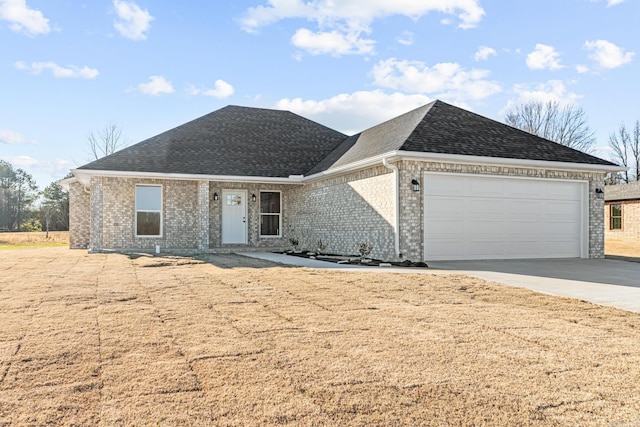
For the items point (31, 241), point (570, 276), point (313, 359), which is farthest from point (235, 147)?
point (31, 241)

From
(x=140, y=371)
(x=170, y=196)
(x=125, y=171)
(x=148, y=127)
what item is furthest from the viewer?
(x=148, y=127)

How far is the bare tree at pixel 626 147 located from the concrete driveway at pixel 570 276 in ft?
115

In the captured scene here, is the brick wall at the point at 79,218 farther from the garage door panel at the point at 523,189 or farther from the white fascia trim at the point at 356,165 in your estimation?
the garage door panel at the point at 523,189

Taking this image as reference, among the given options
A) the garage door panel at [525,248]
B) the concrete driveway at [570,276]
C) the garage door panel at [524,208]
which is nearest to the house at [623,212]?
the concrete driveway at [570,276]

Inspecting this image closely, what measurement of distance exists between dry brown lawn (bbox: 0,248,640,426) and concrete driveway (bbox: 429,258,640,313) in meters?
0.77

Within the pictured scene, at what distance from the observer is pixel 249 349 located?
401 centimetres

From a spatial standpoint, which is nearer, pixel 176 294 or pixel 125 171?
pixel 176 294

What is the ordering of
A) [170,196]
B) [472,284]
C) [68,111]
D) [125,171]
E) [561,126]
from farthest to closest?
1. [561,126]
2. [68,111]
3. [170,196]
4. [125,171]
5. [472,284]

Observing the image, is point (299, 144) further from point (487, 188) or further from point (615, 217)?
point (615, 217)

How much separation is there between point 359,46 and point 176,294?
12019 millimetres

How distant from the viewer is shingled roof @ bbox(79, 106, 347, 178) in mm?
15799

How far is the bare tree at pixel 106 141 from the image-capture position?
32469mm

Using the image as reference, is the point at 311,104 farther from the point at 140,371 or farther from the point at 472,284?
the point at 140,371

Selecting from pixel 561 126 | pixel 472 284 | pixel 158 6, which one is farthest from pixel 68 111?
pixel 561 126
